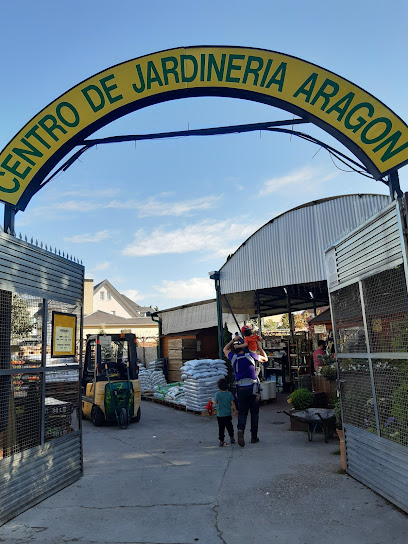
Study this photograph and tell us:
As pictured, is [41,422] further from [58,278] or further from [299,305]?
[299,305]

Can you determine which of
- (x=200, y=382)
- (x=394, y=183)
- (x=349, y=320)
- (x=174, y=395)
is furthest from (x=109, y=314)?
(x=394, y=183)

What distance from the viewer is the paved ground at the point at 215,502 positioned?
403 centimetres

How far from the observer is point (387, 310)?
4793 mm

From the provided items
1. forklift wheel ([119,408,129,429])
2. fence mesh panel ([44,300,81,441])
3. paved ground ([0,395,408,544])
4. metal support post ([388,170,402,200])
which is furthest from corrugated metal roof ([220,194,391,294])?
fence mesh panel ([44,300,81,441])

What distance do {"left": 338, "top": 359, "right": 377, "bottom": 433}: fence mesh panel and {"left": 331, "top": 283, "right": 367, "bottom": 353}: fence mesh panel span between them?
0.20 m

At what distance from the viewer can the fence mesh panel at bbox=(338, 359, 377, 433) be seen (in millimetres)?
5316

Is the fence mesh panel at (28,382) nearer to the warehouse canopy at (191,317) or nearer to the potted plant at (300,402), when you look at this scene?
the potted plant at (300,402)

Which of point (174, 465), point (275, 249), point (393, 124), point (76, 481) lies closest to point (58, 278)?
point (76, 481)

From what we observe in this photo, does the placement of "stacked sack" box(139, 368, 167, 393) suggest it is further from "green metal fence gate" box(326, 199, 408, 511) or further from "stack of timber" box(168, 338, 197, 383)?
"green metal fence gate" box(326, 199, 408, 511)

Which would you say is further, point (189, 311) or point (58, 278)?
point (189, 311)

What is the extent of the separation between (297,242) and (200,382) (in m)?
5.16

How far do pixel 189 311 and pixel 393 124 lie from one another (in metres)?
15.6

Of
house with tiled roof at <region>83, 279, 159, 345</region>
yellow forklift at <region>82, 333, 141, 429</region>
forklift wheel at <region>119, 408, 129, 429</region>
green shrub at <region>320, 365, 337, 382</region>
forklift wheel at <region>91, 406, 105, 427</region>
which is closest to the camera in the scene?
green shrub at <region>320, 365, 337, 382</region>

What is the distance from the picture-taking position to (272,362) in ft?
57.3
